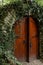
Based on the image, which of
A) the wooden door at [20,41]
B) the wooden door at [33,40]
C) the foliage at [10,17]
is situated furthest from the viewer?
the wooden door at [33,40]

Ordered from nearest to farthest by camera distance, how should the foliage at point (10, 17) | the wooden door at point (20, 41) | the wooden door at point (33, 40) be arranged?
the foliage at point (10, 17) < the wooden door at point (20, 41) < the wooden door at point (33, 40)

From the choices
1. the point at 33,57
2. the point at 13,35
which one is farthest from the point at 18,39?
the point at 33,57

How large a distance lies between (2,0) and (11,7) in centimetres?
41

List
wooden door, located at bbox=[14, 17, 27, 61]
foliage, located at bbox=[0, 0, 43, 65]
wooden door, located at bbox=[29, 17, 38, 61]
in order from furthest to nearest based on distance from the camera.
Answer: wooden door, located at bbox=[29, 17, 38, 61], wooden door, located at bbox=[14, 17, 27, 61], foliage, located at bbox=[0, 0, 43, 65]

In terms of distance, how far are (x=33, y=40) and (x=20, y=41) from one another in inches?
28.1

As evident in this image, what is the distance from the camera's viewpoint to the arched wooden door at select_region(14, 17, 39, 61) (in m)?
7.96

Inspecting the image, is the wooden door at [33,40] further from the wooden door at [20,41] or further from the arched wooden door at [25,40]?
the wooden door at [20,41]

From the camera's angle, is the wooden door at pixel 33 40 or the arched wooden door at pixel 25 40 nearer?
the arched wooden door at pixel 25 40

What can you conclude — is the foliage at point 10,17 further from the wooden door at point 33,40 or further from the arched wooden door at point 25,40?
the wooden door at point 33,40

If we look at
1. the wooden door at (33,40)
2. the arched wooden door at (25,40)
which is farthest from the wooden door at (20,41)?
the wooden door at (33,40)

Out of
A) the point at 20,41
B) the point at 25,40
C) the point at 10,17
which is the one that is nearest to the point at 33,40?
the point at 25,40

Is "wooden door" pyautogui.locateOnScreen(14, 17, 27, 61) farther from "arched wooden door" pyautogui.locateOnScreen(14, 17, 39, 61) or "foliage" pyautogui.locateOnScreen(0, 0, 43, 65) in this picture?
"foliage" pyautogui.locateOnScreen(0, 0, 43, 65)

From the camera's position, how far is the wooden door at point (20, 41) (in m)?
7.90

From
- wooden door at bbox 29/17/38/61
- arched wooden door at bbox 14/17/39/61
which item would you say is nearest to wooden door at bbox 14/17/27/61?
arched wooden door at bbox 14/17/39/61
